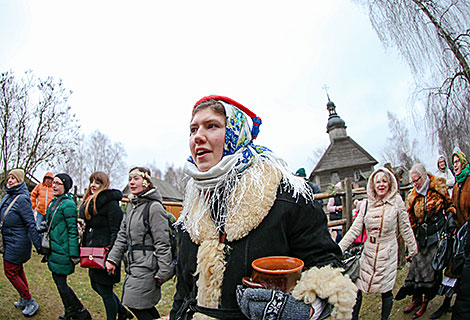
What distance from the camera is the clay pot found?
1.31m

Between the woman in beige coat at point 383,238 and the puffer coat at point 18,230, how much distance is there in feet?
15.2

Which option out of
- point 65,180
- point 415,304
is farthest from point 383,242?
point 65,180

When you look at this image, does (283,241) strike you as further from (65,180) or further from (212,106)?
(65,180)

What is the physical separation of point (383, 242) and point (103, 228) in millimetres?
3815

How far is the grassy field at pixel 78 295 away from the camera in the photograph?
5.08m

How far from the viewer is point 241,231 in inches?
62.3

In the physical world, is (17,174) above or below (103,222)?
above

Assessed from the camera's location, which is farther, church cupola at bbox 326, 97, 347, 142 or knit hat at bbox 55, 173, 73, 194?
church cupola at bbox 326, 97, 347, 142

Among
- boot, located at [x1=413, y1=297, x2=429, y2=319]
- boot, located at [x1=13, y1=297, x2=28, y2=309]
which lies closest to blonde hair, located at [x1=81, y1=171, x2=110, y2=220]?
boot, located at [x1=13, y1=297, x2=28, y2=309]

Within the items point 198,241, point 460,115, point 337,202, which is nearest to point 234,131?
point 198,241

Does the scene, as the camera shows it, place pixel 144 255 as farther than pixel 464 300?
Yes

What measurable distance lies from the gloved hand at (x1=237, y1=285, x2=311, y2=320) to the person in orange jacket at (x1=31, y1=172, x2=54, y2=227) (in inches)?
317

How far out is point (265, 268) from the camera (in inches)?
55.4

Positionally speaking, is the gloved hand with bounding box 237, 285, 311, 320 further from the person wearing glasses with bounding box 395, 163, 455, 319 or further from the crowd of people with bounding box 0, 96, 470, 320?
the person wearing glasses with bounding box 395, 163, 455, 319
